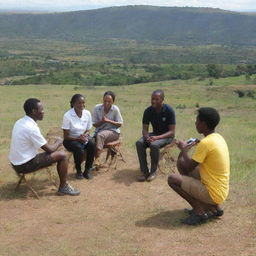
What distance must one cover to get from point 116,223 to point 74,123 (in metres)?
2.32

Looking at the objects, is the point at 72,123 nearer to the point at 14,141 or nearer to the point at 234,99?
the point at 14,141

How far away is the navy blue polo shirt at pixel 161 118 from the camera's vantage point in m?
7.69

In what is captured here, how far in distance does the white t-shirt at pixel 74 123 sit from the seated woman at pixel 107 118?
0.47 m

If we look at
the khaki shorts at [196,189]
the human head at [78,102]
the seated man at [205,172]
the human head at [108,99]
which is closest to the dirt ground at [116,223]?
the seated man at [205,172]

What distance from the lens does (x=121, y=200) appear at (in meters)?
6.66

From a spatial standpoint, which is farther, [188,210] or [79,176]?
[79,176]

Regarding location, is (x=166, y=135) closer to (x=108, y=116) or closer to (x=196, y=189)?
(x=108, y=116)

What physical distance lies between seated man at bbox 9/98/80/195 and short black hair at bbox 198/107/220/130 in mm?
2291

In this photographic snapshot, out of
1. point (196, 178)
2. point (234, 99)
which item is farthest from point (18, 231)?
point (234, 99)

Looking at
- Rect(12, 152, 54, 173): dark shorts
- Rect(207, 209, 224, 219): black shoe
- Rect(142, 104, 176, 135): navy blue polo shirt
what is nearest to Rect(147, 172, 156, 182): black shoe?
Rect(142, 104, 176, 135): navy blue polo shirt

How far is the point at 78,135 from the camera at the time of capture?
24.9 feet

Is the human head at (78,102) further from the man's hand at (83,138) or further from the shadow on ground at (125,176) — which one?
the shadow on ground at (125,176)

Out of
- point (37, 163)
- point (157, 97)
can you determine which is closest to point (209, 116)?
point (157, 97)

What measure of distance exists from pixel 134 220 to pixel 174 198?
1.01 metres
